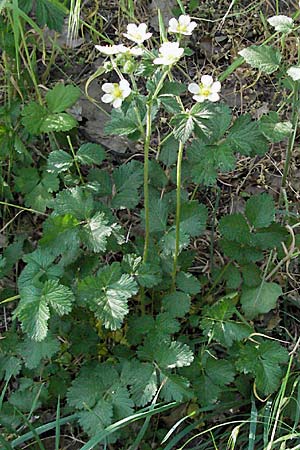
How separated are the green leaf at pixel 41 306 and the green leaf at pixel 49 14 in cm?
74

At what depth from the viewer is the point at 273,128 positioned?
1.74 meters

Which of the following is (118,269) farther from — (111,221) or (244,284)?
(244,284)

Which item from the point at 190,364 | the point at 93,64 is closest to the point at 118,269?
the point at 190,364

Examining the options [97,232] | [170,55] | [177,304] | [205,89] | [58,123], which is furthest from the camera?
[58,123]

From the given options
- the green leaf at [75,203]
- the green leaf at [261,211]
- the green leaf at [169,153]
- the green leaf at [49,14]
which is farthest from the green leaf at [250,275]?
the green leaf at [49,14]

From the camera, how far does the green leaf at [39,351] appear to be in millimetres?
1725

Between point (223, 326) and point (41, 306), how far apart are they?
1.45 feet

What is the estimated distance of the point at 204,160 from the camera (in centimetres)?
172

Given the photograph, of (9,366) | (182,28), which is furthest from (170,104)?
(9,366)

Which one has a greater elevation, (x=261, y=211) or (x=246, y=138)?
(x=246, y=138)

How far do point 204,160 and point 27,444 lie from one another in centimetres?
84

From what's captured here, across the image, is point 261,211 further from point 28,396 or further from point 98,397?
point 28,396

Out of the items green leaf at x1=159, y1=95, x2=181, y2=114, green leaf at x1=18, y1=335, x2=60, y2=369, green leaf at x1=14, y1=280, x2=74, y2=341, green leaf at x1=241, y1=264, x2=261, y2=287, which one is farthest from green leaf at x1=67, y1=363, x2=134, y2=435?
green leaf at x1=159, y1=95, x2=181, y2=114

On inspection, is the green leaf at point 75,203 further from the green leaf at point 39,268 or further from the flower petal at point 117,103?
the flower petal at point 117,103
